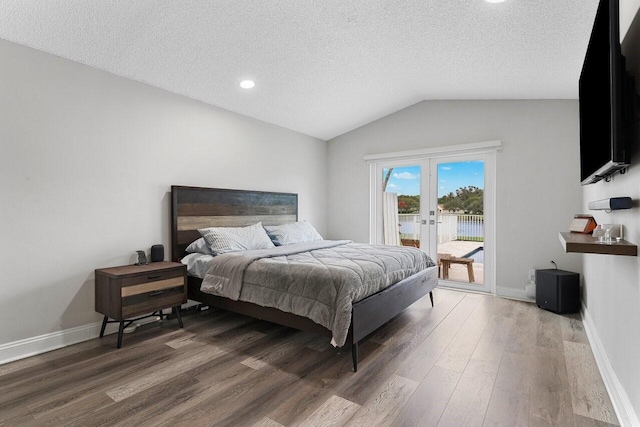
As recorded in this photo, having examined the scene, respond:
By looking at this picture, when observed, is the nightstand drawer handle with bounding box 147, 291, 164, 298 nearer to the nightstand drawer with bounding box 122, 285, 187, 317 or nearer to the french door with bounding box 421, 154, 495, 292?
the nightstand drawer with bounding box 122, 285, 187, 317

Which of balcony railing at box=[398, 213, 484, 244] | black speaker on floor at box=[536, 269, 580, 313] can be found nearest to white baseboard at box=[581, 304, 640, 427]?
black speaker on floor at box=[536, 269, 580, 313]

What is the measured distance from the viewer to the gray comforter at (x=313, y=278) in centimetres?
228

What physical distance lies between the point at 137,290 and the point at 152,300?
0.16m

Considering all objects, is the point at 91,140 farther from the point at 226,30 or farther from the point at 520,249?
the point at 520,249

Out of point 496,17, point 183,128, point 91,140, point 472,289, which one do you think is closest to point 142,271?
point 91,140

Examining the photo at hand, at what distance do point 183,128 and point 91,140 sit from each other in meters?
0.94

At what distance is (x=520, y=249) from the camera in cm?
407

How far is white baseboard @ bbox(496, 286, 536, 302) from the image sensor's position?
400 centimetres

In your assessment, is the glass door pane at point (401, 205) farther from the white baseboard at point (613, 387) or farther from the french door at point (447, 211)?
the white baseboard at point (613, 387)

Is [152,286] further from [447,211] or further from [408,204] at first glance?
[447,211]

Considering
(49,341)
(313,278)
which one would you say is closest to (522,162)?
(313,278)

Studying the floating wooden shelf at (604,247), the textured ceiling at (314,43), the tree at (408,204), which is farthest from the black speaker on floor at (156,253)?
the tree at (408,204)

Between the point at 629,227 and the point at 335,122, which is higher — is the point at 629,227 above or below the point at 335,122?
below

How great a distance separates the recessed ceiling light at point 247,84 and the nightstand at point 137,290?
204 cm
